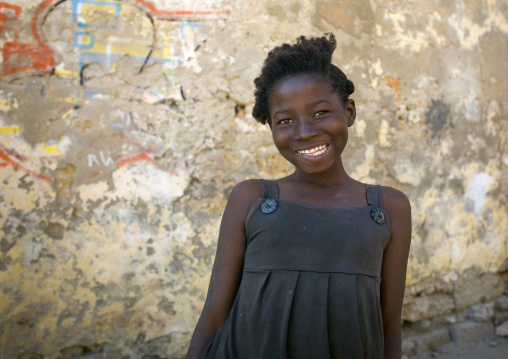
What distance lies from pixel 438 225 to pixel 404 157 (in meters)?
0.59

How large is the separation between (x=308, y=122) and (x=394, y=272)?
1.66ft

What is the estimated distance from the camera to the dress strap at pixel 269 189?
1.30 m

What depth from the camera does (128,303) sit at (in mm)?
2336

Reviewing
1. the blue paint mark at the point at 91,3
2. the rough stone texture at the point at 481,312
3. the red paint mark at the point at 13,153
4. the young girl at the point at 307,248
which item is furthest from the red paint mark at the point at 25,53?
the rough stone texture at the point at 481,312

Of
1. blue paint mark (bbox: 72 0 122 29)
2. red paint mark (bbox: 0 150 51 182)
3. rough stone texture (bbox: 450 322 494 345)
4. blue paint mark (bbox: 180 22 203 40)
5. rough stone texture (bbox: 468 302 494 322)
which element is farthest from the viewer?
rough stone texture (bbox: 468 302 494 322)

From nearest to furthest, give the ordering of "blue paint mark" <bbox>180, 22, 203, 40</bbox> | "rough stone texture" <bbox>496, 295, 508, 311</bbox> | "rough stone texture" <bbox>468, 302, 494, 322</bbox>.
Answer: "blue paint mark" <bbox>180, 22, 203, 40</bbox>, "rough stone texture" <bbox>468, 302, 494, 322</bbox>, "rough stone texture" <bbox>496, 295, 508, 311</bbox>

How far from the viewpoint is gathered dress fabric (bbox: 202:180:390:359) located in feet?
3.67

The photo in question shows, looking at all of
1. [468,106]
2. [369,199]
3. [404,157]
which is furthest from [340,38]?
[369,199]

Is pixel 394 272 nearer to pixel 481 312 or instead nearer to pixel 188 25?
pixel 188 25

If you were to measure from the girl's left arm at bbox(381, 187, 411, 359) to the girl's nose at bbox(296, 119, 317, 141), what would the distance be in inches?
11.9

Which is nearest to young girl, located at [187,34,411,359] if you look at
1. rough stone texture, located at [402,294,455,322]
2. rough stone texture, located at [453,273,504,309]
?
rough stone texture, located at [402,294,455,322]

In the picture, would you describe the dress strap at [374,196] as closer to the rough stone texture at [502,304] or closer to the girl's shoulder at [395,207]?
the girl's shoulder at [395,207]

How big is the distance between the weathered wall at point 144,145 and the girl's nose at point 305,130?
4.21 feet

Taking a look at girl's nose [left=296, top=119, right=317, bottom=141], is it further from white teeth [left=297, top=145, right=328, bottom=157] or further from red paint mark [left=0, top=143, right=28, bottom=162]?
red paint mark [left=0, top=143, right=28, bottom=162]
